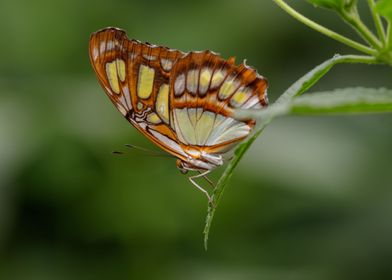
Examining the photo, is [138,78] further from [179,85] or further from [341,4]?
[341,4]

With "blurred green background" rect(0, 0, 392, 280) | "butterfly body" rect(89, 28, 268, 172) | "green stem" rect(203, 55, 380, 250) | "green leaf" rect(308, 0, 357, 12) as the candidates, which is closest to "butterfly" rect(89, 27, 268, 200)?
"butterfly body" rect(89, 28, 268, 172)

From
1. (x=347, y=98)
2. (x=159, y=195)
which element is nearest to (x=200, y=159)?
(x=159, y=195)

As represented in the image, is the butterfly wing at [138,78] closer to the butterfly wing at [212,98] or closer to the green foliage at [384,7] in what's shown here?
the butterfly wing at [212,98]

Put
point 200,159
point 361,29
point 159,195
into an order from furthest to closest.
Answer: point 159,195 < point 200,159 < point 361,29

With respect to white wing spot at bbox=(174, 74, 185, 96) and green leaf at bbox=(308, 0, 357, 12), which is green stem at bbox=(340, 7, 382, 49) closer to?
green leaf at bbox=(308, 0, 357, 12)

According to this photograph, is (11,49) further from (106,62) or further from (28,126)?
(106,62)

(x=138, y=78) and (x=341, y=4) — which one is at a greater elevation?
(x=341, y=4)

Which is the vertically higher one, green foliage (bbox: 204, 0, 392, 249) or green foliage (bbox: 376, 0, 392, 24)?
green foliage (bbox: 376, 0, 392, 24)
